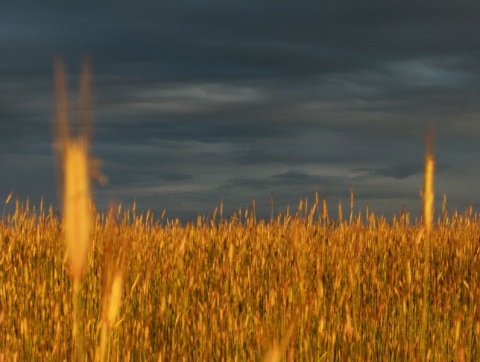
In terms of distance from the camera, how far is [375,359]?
3350 mm

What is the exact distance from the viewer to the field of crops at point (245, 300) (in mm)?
3146

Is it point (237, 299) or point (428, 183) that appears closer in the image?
point (428, 183)

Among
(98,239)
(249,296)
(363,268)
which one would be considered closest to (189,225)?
(98,239)

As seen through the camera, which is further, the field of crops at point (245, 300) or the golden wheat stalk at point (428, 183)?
the field of crops at point (245, 300)

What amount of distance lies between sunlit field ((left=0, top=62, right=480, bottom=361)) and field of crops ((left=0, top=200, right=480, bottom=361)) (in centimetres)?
1

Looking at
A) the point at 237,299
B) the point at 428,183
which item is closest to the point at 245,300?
the point at 237,299

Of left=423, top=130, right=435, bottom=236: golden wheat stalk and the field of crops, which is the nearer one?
left=423, top=130, right=435, bottom=236: golden wheat stalk

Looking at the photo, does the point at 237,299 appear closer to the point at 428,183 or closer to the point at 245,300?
the point at 245,300

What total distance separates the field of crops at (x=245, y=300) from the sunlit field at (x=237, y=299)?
13mm

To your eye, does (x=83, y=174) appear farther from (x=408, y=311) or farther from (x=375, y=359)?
(x=408, y=311)

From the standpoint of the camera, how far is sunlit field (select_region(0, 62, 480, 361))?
2.43 m

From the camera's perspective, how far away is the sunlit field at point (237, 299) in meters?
2.43

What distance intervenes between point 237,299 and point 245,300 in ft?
0.59

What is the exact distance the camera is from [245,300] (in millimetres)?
4348
